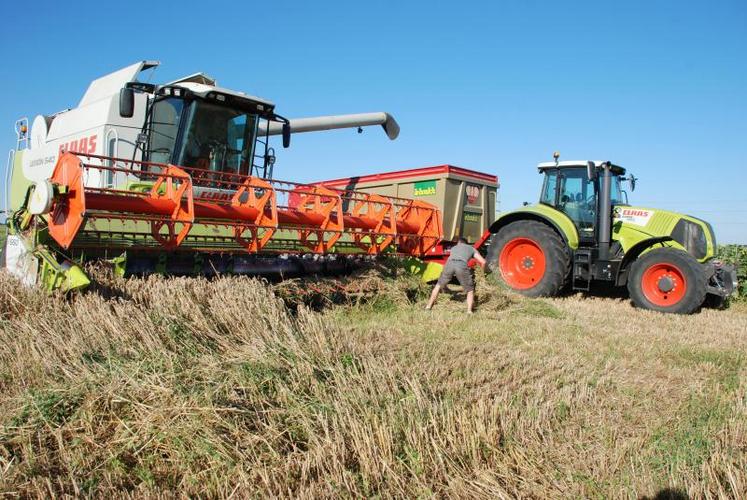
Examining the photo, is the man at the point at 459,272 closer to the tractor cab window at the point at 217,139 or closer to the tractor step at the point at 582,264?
the tractor step at the point at 582,264

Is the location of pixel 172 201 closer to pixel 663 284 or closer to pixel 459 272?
pixel 459 272

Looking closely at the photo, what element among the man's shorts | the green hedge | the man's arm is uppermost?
the green hedge

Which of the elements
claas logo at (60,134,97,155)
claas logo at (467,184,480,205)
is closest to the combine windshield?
claas logo at (60,134,97,155)

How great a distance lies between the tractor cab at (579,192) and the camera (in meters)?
7.63

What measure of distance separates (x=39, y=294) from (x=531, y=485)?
341cm

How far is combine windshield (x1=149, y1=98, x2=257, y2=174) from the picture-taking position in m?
6.07

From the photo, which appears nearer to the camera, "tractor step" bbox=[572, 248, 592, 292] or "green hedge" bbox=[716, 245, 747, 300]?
"tractor step" bbox=[572, 248, 592, 292]

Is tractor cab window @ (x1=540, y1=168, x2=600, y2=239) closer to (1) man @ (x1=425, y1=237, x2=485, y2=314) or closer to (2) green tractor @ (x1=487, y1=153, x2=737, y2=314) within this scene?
(2) green tractor @ (x1=487, y1=153, x2=737, y2=314)

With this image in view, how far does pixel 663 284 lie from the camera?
688 centimetres

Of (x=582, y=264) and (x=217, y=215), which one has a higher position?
(x=217, y=215)

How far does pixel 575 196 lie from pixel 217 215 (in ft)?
16.8

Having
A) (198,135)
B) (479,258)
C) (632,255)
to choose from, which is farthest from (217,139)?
(632,255)

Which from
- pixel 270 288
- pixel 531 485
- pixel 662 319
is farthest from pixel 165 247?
pixel 662 319

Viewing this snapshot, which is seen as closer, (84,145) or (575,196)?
(84,145)
